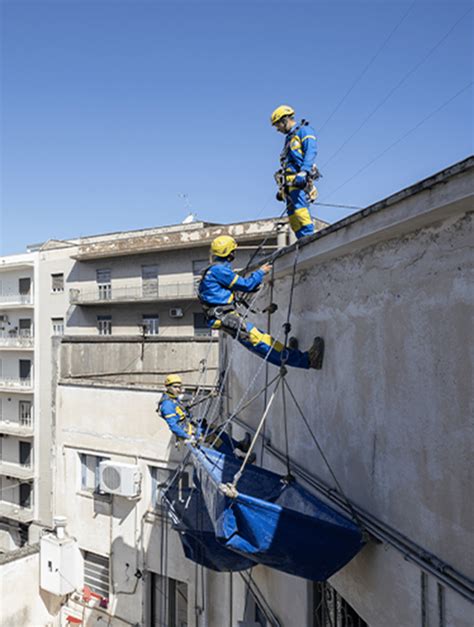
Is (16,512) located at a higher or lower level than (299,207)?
lower

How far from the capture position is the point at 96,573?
12.8 m

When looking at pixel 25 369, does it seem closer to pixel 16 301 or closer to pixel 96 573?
pixel 16 301

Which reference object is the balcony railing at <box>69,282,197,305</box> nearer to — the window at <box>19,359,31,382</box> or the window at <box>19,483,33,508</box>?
the window at <box>19,359,31,382</box>

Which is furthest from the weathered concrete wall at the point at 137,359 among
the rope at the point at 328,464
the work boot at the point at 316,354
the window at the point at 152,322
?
the window at the point at 152,322

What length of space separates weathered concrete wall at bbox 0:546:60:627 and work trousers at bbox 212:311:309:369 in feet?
34.6

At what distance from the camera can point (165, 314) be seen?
28469 mm

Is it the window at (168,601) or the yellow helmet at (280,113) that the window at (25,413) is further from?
the yellow helmet at (280,113)

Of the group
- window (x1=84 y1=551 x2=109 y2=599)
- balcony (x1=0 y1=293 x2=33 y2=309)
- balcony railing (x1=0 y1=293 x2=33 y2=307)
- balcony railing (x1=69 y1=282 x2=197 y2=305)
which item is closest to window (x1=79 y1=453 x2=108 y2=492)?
window (x1=84 y1=551 x2=109 y2=599)

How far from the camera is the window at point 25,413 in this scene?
31312 mm

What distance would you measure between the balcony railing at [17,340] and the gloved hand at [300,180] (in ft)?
95.3

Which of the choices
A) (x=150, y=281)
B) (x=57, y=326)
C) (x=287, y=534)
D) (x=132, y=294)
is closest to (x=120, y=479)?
(x=287, y=534)

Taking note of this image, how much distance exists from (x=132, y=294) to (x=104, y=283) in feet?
7.99

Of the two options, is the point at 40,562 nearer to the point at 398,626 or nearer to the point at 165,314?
the point at 398,626

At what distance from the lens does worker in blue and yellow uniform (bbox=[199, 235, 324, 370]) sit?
493 cm
